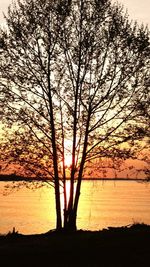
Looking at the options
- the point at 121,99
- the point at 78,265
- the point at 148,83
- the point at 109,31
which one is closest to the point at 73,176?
the point at 121,99

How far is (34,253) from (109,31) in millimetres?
15831

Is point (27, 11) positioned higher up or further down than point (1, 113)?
higher up

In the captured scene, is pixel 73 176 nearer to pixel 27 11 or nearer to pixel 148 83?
pixel 148 83

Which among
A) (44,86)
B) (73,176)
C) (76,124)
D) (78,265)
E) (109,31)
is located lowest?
(78,265)

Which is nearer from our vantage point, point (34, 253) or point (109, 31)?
point (34, 253)

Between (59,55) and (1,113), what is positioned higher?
(59,55)

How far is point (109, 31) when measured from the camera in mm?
27812

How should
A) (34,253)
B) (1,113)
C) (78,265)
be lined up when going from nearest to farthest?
(78,265)
(34,253)
(1,113)

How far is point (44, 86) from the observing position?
28.2 metres

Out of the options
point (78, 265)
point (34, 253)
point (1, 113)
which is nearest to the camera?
point (78, 265)

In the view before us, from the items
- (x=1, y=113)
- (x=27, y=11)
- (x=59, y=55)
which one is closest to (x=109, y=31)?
(x=59, y=55)

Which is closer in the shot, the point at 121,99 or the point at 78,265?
the point at 78,265

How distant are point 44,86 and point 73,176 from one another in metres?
5.70

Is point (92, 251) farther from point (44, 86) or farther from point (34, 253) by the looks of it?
point (44, 86)
